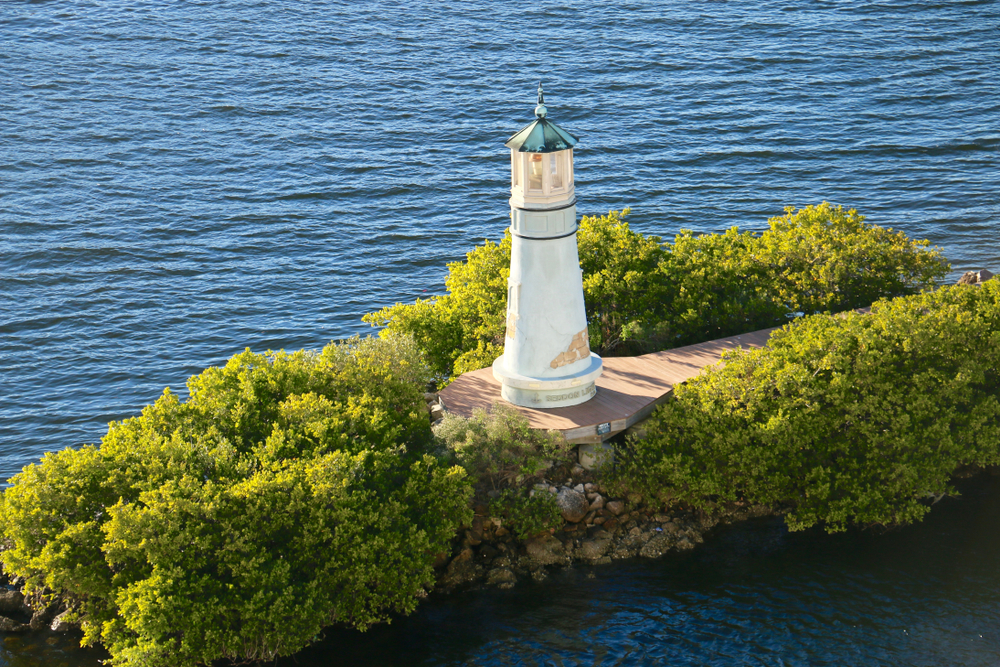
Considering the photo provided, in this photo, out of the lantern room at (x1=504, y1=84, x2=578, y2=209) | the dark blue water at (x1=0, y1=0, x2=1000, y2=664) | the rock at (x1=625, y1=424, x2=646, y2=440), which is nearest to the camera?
the lantern room at (x1=504, y1=84, x2=578, y2=209)

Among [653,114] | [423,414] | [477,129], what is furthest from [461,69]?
[423,414]

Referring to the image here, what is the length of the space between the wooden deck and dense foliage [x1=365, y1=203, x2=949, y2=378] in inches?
71.4

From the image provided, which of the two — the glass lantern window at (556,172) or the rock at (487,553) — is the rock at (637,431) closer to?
the rock at (487,553)

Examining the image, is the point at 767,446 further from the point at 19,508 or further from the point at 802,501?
the point at 19,508

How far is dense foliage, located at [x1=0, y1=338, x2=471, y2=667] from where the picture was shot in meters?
32.8

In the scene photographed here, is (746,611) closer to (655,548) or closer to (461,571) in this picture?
(655,548)

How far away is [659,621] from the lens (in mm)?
36781

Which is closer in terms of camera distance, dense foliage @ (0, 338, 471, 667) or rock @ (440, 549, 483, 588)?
dense foliage @ (0, 338, 471, 667)

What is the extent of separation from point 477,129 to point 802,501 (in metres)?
56.2

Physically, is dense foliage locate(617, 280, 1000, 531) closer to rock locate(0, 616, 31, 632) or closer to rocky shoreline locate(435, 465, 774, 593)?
rocky shoreline locate(435, 465, 774, 593)

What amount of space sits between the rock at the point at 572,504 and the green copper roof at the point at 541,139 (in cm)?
1262

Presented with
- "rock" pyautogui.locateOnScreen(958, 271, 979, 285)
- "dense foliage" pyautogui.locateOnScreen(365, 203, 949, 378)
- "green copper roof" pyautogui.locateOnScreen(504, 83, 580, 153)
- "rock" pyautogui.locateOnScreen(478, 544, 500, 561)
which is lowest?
"rock" pyautogui.locateOnScreen(478, 544, 500, 561)

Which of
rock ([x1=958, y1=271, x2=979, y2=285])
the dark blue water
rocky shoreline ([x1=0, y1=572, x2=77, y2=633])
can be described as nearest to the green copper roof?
rocky shoreline ([x1=0, y1=572, x2=77, y2=633])

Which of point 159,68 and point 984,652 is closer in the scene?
point 984,652
